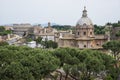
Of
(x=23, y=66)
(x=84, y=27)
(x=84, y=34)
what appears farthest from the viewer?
(x=84, y=34)

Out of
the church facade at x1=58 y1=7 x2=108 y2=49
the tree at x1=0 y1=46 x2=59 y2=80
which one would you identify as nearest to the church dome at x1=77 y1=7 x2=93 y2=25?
the church facade at x1=58 y1=7 x2=108 y2=49

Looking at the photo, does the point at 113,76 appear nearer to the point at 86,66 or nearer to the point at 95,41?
the point at 86,66

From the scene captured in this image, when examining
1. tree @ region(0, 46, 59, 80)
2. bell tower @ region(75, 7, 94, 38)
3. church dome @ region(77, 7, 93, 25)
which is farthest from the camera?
church dome @ region(77, 7, 93, 25)

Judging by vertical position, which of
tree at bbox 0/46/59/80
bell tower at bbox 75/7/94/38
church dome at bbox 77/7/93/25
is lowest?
tree at bbox 0/46/59/80

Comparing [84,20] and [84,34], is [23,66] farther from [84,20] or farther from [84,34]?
[84,20]

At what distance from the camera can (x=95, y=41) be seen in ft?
192

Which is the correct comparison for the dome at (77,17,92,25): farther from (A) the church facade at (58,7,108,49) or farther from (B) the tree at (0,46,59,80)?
(B) the tree at (0,46,59,80)

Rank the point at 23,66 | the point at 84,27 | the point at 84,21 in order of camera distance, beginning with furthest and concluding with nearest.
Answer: the point at 84,21 < the point at 84,27 < the point at 23,66

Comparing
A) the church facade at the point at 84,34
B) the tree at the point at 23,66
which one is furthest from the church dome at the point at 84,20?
the tree at the point at 23,66

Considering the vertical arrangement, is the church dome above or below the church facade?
above

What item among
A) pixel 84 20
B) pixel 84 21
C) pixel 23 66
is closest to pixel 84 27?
pixel 84 21

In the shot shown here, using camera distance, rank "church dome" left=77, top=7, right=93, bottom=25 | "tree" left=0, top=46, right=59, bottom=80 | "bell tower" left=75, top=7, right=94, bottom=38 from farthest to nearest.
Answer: "church dome" left=77, top=7, right=93, bottom=25, "bell tower" left=75, top=7, right=94, bottom=38, "tree" left=0, top=46, right=59, bottom=80

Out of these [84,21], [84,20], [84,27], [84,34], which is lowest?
[84,34]

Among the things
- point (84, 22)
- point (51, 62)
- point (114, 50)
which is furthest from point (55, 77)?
Result: point (84, 22)
